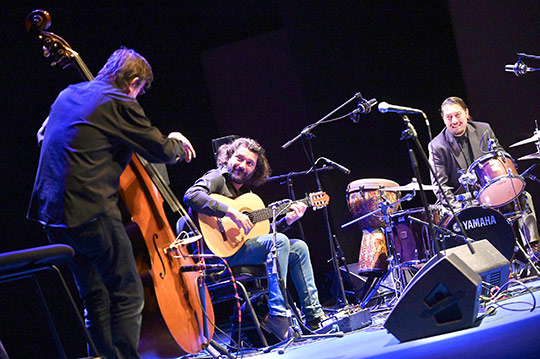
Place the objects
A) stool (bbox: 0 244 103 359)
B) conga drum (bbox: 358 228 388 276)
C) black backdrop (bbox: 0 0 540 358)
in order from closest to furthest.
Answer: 1. stool (bbox: 0 244 103 359)
2. conga drum (bbox: 358 228 388 276)
3. black backdrop (bbox: 0 0 540 358)

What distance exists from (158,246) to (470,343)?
162 cm

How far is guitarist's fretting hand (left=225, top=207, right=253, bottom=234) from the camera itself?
159 inches

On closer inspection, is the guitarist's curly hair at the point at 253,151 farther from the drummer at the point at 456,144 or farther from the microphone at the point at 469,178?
the drummer at the point at 456,144

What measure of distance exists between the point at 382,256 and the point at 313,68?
2.23 meters

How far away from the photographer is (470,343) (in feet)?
7.90

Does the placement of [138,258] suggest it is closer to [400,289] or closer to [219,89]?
[400,289]

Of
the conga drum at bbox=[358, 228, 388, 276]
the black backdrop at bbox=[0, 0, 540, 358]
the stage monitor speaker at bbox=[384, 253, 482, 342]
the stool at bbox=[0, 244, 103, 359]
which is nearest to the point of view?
the stool at bbox=[0, 244, 103, 359]

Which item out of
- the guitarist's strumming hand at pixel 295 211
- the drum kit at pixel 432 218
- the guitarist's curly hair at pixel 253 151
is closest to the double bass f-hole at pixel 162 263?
the guitarist's strumming hand at pixel 295 211

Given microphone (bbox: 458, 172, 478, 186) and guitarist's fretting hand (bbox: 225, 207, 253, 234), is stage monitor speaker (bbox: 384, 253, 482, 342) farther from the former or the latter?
microphone (bbox: 458, 172, 478, 186)

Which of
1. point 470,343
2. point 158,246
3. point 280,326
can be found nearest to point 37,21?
point 158,246

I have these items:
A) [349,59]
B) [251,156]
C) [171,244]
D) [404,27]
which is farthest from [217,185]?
[404,27]

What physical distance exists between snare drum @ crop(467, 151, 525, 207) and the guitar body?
183cm

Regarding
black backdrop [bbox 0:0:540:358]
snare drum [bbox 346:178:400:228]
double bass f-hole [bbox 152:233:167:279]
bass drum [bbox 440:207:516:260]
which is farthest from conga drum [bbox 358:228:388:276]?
double bass f-hole [bbox 152:233:167:279]

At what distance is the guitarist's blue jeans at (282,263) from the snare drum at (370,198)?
104 cm
